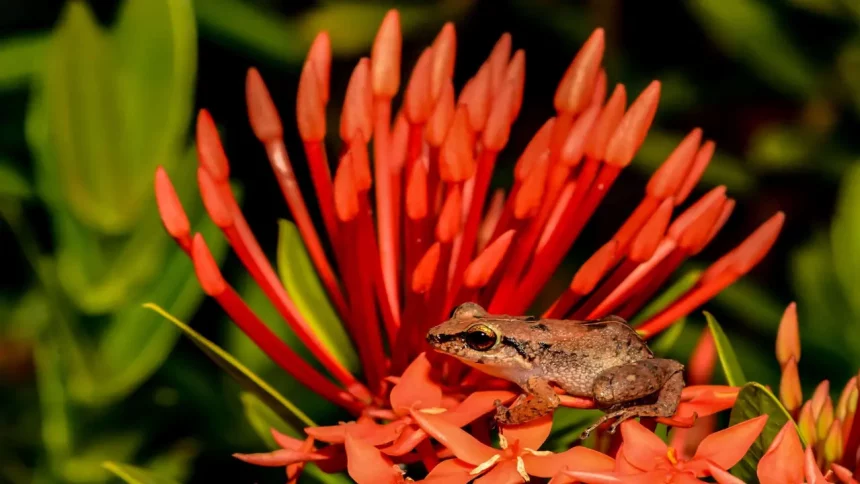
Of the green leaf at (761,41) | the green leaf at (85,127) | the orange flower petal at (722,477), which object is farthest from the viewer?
the green leaf at (761,41)

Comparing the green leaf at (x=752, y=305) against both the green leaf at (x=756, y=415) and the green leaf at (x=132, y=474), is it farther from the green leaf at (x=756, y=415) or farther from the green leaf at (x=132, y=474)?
the green leaf at (x=132, y=474)

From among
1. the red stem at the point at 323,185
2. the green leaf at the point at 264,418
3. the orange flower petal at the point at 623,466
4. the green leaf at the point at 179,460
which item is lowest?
the green leaf at the point at 179,460

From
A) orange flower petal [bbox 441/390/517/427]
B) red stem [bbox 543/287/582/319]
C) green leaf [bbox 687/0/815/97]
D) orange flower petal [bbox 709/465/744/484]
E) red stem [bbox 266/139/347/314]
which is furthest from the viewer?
green leaf [bbox 687/0/815/97]

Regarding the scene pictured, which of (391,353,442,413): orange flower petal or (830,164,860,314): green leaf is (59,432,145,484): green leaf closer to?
(391,353,442,413): orange flower petal

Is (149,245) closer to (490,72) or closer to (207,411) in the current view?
(207,411)

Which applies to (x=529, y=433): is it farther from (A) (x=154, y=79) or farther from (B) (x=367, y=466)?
(A) (x=154, y=79)

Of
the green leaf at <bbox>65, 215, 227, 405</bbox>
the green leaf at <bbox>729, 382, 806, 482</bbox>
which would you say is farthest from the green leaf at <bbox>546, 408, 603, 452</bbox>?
the green leaf at <bbox>65, 215, 227, 405</bbox>

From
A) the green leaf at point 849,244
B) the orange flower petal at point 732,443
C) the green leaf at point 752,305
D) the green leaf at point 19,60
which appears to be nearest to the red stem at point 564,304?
the orange flower petal at point 732,443
